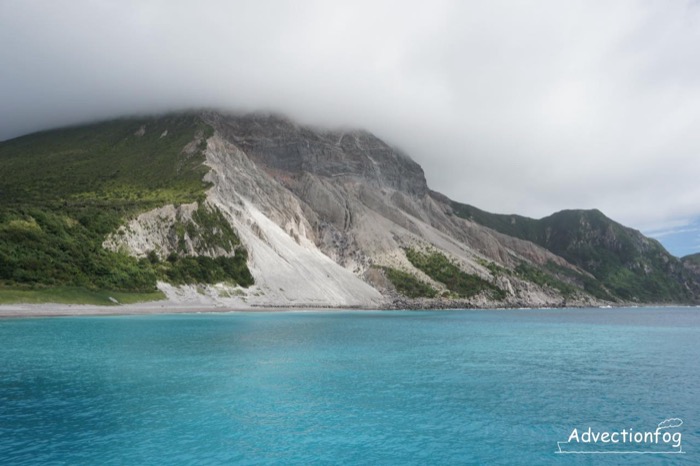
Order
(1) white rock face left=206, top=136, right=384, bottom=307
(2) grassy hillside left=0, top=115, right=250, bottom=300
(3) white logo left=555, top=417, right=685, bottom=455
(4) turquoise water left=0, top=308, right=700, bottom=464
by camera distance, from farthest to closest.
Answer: (1) white rock face left=206, top=136, right=384, bottom=307 < (2) grassy hillside left=0, top=115, right=250, bottom=300 < (3) white logo left=555, top=417, right=685, bottom=455 < (4) turquoise water left=0, top=308, right=700, bottom=464

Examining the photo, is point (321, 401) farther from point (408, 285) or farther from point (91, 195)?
point (408, 285)

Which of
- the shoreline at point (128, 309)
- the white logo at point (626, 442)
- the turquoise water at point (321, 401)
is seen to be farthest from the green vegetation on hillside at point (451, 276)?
the white logo at point (626, 442)

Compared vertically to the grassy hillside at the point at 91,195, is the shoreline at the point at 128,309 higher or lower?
lower

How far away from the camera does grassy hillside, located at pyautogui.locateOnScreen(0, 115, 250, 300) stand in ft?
273

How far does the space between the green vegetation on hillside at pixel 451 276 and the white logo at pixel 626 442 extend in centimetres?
16513

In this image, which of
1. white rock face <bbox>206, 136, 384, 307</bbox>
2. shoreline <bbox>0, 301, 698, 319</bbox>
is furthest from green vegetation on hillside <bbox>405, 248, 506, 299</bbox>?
shoreline <bbox>0, 301, 698, 319</bbox>

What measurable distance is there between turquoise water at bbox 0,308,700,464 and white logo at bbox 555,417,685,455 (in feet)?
1.56

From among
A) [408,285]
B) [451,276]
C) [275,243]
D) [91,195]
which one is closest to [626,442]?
[275,243]

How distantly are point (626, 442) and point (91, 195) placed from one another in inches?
5268

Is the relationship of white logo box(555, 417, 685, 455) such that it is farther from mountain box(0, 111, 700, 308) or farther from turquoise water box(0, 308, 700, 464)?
mountain box(0, 111, 700, 308)

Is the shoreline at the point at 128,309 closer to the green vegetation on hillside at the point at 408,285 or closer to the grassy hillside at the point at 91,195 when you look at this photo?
the grassy hillside at the point at 91,195

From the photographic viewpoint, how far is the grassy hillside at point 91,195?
83.3m

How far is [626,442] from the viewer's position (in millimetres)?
19328

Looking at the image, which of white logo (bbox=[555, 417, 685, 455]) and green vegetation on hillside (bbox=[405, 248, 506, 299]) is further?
green vegetation on hillside (bbox=[405, 248, 506, 299])
